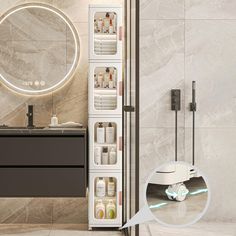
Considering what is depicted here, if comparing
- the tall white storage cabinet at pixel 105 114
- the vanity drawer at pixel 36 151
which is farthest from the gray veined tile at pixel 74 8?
the vanity drawer at pixel 36 151

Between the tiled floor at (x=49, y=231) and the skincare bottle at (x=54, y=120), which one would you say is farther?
the skincare bottle at (x=54, y=120)

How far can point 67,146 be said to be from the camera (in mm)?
3355

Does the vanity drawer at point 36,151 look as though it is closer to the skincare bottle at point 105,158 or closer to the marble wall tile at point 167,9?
the skincare bottle at point 105,158

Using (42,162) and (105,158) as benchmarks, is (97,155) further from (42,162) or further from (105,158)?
(42,162)

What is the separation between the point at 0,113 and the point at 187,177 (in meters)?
3.02

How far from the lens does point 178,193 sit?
103 cm

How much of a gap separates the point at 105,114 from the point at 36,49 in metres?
0.82

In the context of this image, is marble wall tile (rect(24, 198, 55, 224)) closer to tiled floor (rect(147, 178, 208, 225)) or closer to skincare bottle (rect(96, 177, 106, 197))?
skincare bottle (rect(96, 177, 106, 197))

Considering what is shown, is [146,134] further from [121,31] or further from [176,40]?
[121,31]

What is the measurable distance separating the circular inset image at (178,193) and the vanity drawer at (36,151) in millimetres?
2230

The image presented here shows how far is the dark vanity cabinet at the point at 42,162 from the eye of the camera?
334cm

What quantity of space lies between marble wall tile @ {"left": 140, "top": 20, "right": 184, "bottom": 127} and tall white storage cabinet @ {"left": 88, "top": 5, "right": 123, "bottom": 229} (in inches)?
91.6

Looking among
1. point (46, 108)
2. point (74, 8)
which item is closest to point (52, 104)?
point (46, 108)

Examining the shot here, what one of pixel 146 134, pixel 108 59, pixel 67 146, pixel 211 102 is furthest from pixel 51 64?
pixel 211 102
